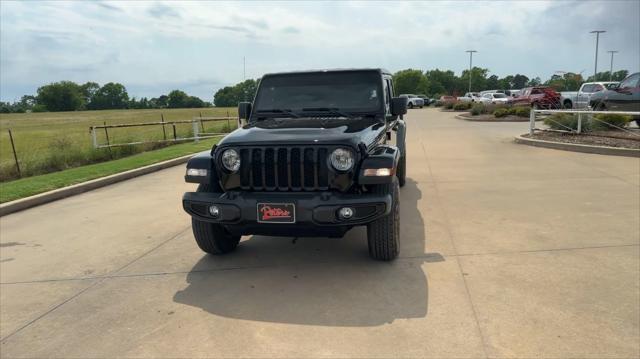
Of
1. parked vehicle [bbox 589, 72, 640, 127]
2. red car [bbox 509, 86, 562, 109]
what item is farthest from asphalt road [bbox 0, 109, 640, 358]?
red car [bbox 509, 86, 562, 109]

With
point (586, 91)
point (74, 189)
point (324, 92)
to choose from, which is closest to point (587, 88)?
point (586, 91)

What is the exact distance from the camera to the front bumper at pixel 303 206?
3.74 m

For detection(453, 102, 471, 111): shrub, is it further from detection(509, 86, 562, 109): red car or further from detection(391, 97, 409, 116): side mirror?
detection(391, 97, 409, 116): side mirror

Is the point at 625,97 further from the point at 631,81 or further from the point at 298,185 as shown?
the point at 298,185

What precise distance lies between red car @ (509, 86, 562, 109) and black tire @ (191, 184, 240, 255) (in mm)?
26671

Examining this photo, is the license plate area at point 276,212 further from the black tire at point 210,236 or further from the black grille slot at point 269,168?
the black tire at point 210,236

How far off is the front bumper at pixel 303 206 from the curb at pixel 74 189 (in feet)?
15.8

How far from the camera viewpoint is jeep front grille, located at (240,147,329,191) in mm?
3943

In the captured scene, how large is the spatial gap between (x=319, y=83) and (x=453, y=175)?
430 centimetres

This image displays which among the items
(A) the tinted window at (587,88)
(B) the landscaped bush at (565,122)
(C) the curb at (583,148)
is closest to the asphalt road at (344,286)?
(C) the curb at (583,148)

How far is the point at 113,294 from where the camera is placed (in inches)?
157

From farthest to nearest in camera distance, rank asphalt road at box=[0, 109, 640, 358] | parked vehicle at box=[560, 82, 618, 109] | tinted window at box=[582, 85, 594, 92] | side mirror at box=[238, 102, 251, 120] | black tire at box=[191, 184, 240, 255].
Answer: tinted window at box=[582, 85, 594, 92] → parked vehicle at box=[560, 82, 618, 109] → side mirror at box=[238, 102, 251, 120] → black tire at box=[191, 184, 240, 255] → asphalt road at box=[0, 109, 640, 358]

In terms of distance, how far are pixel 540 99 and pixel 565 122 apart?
15614mm

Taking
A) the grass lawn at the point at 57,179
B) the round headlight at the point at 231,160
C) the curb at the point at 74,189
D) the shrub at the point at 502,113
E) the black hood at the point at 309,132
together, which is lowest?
the shrub at the point at 502,113
